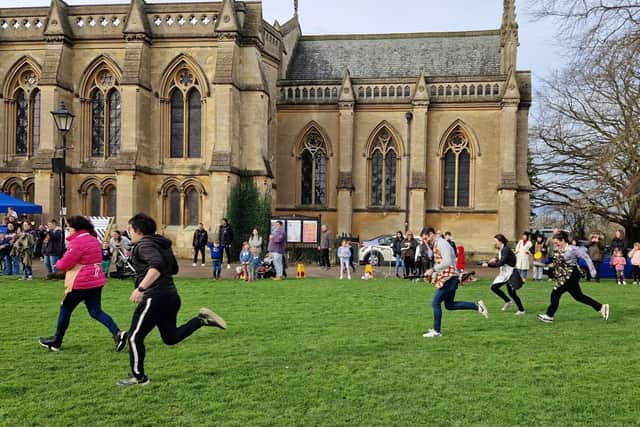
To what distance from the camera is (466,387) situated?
6.57 meters

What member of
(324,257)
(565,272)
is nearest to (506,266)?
(565,272)

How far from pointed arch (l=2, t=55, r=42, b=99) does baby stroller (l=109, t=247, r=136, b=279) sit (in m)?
13.6

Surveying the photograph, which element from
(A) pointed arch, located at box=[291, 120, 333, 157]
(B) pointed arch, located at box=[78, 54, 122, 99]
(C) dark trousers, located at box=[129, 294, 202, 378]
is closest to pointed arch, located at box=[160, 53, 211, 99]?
(B) pointed arch, located at box=[78, 54, 122, 99]

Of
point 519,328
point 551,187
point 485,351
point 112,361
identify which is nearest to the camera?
point 112,361

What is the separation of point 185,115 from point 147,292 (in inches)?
872

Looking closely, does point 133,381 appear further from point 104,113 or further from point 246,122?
point 104,113

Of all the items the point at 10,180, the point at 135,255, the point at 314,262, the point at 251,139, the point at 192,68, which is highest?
the point at 192,68

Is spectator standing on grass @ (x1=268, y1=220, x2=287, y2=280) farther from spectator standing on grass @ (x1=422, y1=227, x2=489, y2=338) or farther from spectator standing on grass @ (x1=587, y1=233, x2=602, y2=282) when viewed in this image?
spectator standing on grass @ (x1=587, y1=233, x2=602, y2=282)

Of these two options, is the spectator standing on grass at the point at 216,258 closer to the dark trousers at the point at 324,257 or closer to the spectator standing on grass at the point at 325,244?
the spectator standing on grass at the point at 325,244

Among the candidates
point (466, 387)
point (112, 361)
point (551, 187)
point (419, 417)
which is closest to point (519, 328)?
A: point (466, 387)

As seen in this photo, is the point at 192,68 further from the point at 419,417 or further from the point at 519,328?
the point at 419,417

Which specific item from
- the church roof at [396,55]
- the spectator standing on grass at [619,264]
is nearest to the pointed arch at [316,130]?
the church roof at [396,55]

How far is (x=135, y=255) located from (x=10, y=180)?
967 inches

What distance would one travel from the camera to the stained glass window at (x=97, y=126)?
28078 mm
